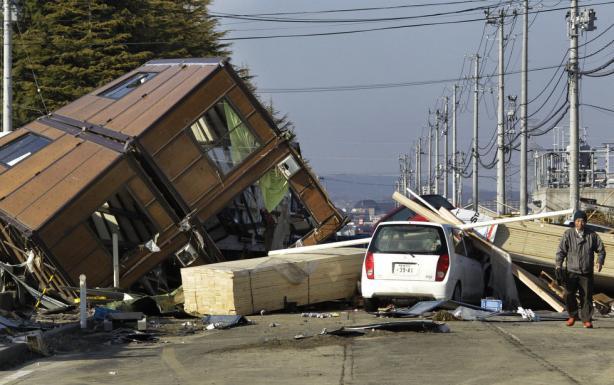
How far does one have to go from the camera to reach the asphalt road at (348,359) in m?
9.95

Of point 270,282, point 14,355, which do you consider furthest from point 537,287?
point 14,355

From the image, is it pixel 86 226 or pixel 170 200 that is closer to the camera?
pixel 86 226

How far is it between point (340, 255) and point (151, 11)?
2861cm

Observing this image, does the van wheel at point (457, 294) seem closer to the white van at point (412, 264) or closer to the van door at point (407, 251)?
the white van at point (412, 264)

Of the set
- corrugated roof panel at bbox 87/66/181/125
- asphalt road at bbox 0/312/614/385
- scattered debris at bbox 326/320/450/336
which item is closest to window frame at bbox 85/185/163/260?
corrugated roof panel at bbox 87/66/181/125

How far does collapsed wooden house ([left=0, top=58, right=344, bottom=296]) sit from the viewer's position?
18172 mm

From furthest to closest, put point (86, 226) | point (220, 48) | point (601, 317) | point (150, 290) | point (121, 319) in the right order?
1. point (220, 48)
2. point (150, 290)
3. point (86, 226)
4. point (601, 317)
5. point (121, 319)

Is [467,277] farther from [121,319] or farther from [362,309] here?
[121,319]

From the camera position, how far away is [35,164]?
19703mm

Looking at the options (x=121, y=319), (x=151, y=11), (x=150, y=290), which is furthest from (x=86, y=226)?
(x=151, y=11)

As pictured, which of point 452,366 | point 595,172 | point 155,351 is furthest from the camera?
point 595,172

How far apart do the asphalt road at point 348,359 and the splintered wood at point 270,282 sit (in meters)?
2.25

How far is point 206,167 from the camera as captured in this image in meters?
20.1

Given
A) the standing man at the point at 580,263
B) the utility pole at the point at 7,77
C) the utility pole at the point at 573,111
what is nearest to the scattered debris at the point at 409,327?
the standing man at the point at 580,263
